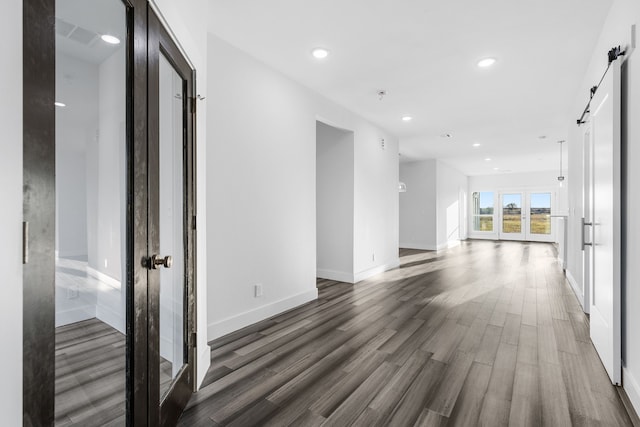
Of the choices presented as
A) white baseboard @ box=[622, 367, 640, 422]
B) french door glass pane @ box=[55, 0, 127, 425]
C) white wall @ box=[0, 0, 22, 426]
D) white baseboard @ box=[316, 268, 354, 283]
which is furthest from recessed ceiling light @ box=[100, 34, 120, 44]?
white baseboard @ box=[316, 268, 354, 283]

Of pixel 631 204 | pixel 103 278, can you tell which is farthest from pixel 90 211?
pixel 631 204

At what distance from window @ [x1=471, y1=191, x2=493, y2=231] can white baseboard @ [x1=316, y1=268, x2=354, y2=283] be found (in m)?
9.92

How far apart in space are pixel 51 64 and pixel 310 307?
350 cm

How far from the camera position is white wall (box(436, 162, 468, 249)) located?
9781 millimetres

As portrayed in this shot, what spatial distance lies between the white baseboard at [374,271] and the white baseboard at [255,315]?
120 cm

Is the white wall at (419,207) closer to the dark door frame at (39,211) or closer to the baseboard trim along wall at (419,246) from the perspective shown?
the baseboard trim along wall at (419,246)

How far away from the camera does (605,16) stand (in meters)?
2.59

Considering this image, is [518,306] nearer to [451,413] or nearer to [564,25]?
[451,413]

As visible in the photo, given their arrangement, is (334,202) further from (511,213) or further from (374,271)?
(511,213)

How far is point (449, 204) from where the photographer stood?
11.0m

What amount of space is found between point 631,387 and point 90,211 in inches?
113

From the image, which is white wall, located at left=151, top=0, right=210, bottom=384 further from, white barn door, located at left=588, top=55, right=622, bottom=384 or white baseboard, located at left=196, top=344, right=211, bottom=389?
white barn door, located at left=588, top=55, right=622, bottom=384

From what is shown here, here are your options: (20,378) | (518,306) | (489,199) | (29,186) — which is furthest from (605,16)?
(489,199)

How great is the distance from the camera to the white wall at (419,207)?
31.2ft
